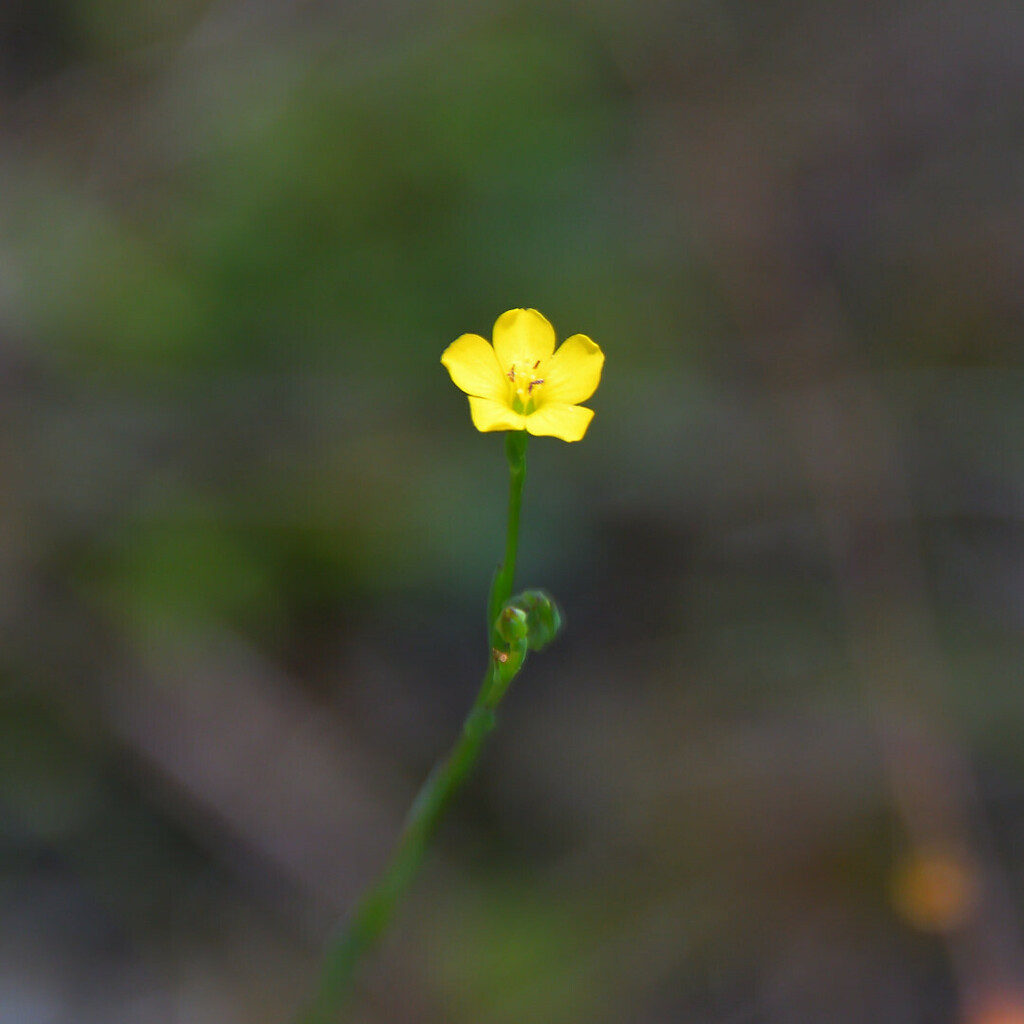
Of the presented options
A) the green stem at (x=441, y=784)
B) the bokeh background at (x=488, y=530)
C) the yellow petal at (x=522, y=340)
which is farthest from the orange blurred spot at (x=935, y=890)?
the yellow petal at (x=522, y=340)

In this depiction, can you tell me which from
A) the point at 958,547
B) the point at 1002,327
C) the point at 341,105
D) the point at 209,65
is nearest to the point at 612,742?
the point at 958,547

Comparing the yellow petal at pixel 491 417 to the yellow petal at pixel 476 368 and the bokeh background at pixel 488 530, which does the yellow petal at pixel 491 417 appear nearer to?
the yellow petal at pixel 476 368

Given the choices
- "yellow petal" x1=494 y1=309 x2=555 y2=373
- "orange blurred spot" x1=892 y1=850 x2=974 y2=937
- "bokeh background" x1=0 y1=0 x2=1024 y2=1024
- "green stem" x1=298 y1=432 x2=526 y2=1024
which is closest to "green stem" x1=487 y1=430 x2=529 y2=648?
"green stem" x1=298 y1=432 x2=526 y2=1024

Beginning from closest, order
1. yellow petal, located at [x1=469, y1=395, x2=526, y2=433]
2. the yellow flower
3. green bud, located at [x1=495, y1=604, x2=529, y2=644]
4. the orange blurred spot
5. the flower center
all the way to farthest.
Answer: green bud, located at [x1=495, y1=604, x2=529, y2=644] < yellow petal, located at [x1=469, y1=395, x2=526, y2=433] < the yellow flower < the flower center < the orange blurred spot

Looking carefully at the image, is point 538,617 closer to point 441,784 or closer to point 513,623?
point 513,623

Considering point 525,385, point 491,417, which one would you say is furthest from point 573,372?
point 491,417

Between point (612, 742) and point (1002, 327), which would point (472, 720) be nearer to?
point (612, 742)

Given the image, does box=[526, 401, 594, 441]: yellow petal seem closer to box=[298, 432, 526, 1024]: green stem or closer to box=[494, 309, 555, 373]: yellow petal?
box=[298, 432, 526, 1024]: green stem
